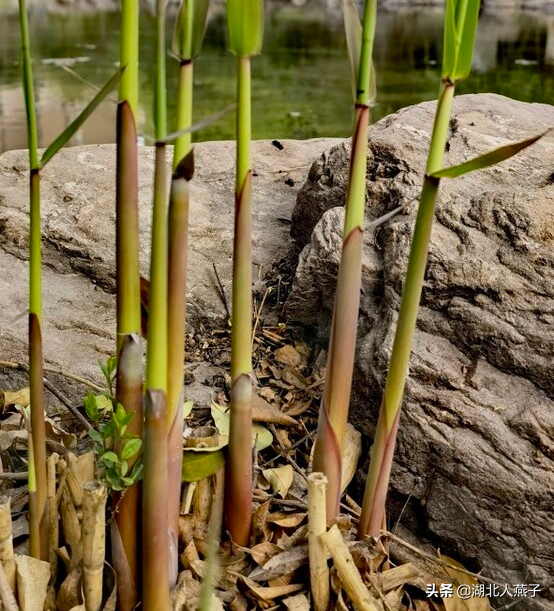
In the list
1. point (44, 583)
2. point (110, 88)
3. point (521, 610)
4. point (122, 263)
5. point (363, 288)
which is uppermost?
point (110, 88)

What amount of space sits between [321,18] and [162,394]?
9.35m

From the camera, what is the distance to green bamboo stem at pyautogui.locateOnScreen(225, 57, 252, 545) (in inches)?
26.9

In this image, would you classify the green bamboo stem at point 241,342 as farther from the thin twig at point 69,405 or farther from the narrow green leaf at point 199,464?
the thin twig at point 69,405

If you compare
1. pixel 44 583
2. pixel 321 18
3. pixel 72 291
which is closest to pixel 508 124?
pixel 72 291

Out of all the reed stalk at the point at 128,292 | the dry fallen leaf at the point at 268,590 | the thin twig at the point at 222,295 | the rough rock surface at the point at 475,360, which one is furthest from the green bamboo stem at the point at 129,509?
the thin twig at the point at 222,295

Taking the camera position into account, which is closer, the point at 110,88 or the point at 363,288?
the point at 110,88

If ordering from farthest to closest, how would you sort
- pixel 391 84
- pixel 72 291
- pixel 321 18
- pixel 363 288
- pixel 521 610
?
pixel 321 18 < pixel 391 84 < pixel 72 291 < pixel 363 288 < pixel 521 610

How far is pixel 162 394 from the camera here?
67 centimetres

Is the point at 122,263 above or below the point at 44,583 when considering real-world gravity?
above

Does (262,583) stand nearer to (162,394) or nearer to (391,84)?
(162,394)

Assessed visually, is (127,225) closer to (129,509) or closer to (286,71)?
(129,509)

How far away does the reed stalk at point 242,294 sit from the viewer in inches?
25.5

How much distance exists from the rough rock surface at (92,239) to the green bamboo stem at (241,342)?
39 cm

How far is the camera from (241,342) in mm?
740
